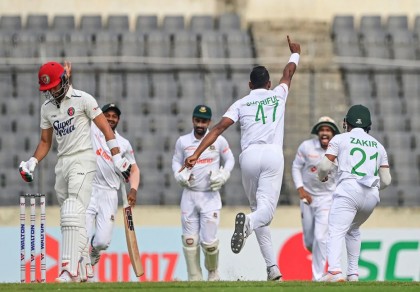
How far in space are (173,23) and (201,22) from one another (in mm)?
507

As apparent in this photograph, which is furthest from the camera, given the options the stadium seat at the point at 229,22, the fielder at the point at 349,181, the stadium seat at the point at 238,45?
the stadium seat at the point at 229,22

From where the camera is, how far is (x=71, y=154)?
13.3 m

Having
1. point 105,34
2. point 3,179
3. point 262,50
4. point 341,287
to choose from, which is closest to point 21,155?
point 3,179

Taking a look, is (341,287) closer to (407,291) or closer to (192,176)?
(407,291)

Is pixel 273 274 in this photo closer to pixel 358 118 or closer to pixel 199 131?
pixel 358 118

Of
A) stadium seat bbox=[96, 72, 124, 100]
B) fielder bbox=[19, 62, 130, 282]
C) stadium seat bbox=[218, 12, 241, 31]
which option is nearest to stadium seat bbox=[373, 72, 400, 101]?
stadium seat bbox=[218, 12, 241, 31]

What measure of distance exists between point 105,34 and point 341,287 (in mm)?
11373

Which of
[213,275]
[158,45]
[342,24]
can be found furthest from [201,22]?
[213,275]

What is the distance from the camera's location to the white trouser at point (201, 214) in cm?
1655

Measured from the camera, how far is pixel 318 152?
17.8 m

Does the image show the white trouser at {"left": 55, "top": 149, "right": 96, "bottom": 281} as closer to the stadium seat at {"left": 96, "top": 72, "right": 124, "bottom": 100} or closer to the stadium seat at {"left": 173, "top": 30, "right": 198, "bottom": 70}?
the stadium seat at {"left": 96, "top": 72, "right": 124, "bottom": 100}

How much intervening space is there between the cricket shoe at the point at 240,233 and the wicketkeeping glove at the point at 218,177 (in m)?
3.05

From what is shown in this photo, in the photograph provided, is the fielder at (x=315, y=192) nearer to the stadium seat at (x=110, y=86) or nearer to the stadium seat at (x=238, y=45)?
the stadium seat at (x=110, y=86)

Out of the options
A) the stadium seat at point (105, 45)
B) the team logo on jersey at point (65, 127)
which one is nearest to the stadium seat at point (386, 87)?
the stadium seat at point (105, 45)
